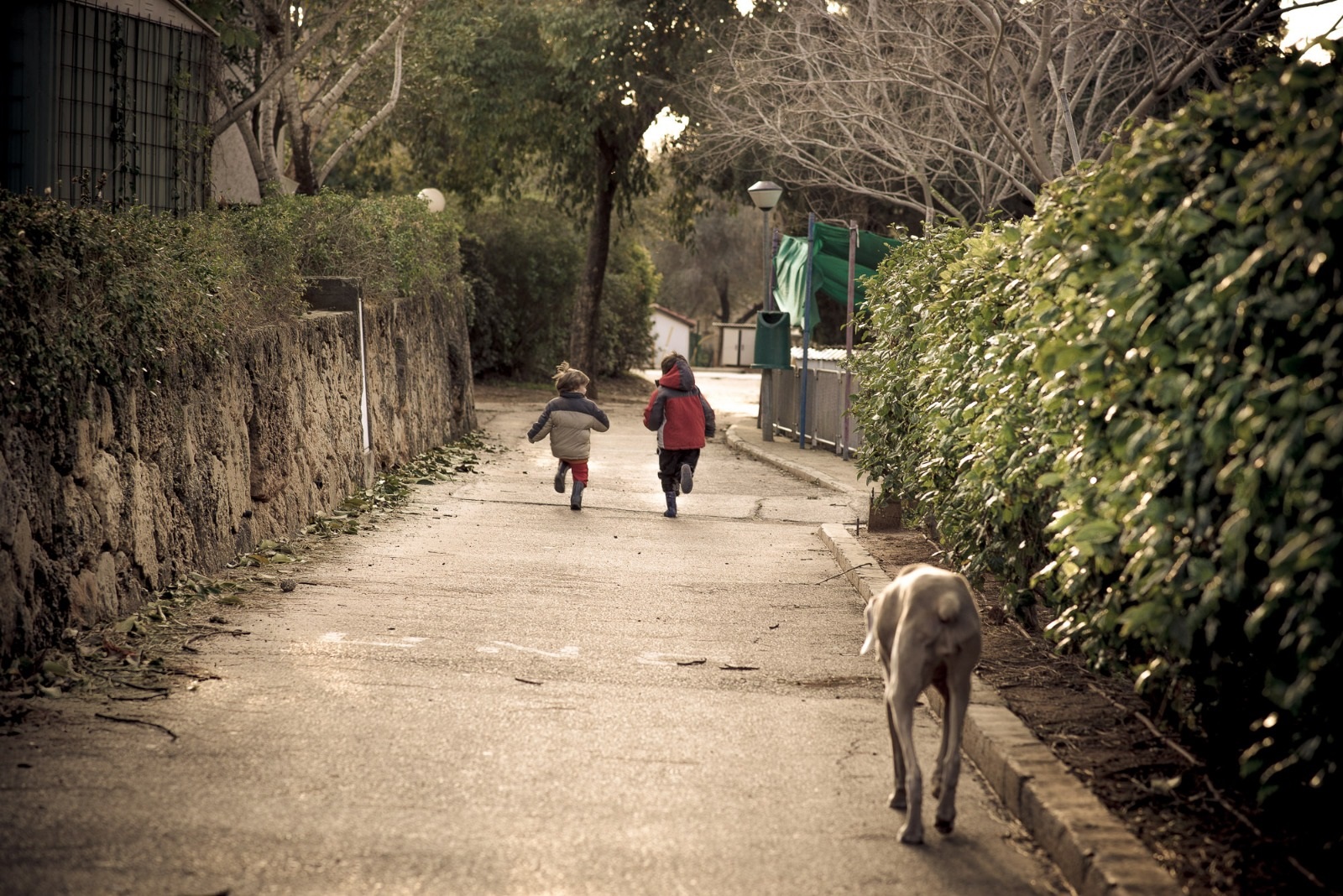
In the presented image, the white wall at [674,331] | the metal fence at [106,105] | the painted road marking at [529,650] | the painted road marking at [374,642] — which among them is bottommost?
the painted road marking at [529,650]

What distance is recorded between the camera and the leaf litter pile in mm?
5949

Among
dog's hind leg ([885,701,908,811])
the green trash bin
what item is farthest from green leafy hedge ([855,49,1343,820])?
the green trash bin

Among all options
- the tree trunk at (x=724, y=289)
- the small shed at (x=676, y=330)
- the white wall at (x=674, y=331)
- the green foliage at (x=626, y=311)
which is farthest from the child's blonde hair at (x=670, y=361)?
the tree trunk at (x=724, y=289)

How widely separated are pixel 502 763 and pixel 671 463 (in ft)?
30.8

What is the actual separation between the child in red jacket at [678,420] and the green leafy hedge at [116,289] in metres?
3.98

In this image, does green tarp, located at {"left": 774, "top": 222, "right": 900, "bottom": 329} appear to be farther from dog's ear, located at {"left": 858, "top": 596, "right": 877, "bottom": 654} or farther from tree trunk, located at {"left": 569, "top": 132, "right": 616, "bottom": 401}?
dog's ear, located at {"left": 858, "top": 596, "right": 877, "bottom": 654}

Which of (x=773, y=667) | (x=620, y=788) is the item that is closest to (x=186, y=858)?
(x=620, y=788)

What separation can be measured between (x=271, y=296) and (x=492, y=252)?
26.0 metres

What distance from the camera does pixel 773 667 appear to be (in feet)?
23.7

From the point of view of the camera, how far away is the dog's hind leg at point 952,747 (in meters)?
4.59

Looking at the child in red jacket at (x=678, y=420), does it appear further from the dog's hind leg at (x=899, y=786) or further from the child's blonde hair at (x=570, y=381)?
the dog's hind leg at (x=899, y=786)

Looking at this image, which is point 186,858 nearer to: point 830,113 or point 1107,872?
point 1107,872

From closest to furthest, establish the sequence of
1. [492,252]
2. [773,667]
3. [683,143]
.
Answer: [773,667] → [683,143] → [492,252]

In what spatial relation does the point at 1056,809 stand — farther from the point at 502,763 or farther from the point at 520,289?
the point at 520,289
